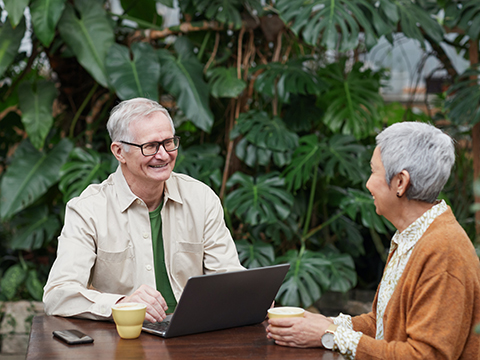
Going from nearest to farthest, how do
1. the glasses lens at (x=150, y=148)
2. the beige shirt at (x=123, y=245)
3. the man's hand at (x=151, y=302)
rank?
the man's hand at (x=151, y=302), the beige shirt at (x=123, y=245), the glasses lens at (x=150, y=148)

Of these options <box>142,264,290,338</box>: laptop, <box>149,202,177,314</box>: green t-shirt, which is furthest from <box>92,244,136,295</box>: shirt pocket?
<box>142,264,290,338</box>: laptop

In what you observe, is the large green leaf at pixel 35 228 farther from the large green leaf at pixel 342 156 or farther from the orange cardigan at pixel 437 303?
the orange cardigan at pixel 437 303

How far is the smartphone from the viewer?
1256 mm

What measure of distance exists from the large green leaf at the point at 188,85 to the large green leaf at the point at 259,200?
0.40 m

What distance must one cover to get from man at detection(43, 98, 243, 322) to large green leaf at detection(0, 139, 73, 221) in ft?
5.28

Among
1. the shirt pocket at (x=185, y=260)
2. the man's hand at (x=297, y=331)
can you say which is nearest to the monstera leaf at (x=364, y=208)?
the shirt pocket at (x=185, y=260)

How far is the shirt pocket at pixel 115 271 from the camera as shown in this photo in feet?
5.62

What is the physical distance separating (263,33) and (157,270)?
217 centimetres

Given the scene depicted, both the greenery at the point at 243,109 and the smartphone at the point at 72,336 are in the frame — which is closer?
the smartphone at the point at 72,336

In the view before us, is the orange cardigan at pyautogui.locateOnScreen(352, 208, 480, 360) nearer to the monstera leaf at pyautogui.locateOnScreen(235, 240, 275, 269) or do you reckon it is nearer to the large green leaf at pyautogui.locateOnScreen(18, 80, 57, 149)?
the monstera leaf at pyautogui.locateOnScreen(235, 240, 275, 269)

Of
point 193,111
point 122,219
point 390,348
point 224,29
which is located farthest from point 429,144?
point 224,29

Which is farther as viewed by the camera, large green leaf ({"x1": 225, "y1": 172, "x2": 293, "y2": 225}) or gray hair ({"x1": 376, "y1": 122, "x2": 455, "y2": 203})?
large green leaf ({"x1": 225, "y1": 172, "x2": 293, "y2": 225})

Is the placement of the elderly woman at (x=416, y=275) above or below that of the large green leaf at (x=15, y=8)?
below

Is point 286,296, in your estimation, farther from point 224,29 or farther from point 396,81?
point 396,81
